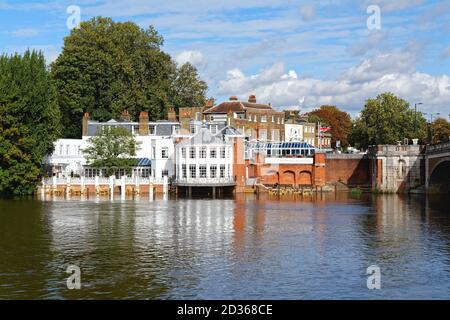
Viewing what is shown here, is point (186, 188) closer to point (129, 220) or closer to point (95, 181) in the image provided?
point (95, 181)

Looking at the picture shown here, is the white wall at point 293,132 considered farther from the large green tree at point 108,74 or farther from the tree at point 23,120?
the tree at point 23,120

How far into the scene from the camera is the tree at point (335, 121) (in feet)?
564

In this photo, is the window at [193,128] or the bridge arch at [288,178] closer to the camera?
the window at [193,128]

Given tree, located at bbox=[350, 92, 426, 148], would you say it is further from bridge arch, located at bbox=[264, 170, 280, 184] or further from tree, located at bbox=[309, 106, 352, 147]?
tree, located at bbox=[309, 106, 352, 147]

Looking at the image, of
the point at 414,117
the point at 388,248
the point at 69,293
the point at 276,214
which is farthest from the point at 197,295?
the point at 414,117

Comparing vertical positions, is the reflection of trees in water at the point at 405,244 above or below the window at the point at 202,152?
below

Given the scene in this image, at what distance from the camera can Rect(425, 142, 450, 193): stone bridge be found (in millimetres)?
89312

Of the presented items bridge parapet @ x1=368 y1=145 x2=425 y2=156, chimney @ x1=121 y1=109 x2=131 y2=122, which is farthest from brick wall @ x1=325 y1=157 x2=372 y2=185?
chimney @ x1=121 y1=109 x2=131 y2=122

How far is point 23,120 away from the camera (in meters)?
87.1

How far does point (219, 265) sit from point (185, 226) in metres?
17.8

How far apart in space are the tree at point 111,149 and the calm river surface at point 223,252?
2713 centimetres

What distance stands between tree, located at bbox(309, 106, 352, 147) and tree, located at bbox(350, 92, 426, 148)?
47.0 m

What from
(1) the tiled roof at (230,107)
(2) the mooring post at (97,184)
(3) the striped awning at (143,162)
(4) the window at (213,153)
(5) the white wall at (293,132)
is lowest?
Result: (2) the mooring post at (97,184)

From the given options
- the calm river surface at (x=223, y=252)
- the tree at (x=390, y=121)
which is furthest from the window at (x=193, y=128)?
the calm river surface at (x=223, y=252)
